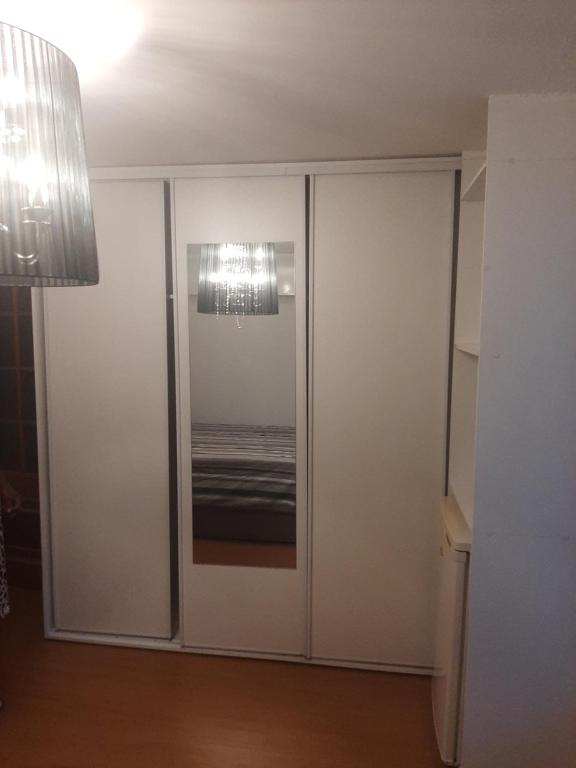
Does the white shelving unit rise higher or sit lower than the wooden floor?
higher

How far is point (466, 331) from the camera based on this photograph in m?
2.38

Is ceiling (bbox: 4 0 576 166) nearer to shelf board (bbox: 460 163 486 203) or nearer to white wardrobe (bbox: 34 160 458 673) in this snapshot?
shelf board (bbox: 460 163 486 203)

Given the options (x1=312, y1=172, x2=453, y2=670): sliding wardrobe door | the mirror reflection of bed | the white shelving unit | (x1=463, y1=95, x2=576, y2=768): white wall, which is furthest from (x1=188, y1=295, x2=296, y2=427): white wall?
(x1=463, y1=95, x2=576, y2=768): white wall

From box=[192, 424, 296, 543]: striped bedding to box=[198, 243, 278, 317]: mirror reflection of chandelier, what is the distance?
553mm

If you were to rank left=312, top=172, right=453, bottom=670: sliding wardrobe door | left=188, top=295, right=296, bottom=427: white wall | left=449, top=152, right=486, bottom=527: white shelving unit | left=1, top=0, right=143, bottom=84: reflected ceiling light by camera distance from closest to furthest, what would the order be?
left=1, top=0, right=143, bottom=84: reflected ceiling light, left=449, top=152, right=486, bottom=527: white shelving unit, left=312, top=172, right=453, bottom=670: sliding wardrobe door, left=188, top=295, right=296, bottom=427: white wall

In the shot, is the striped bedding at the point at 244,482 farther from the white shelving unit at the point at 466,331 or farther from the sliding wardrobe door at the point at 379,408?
the white shelving unit at the point at 466,331

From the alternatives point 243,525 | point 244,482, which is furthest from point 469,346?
point 243,525

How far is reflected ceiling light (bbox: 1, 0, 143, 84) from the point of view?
1227mm

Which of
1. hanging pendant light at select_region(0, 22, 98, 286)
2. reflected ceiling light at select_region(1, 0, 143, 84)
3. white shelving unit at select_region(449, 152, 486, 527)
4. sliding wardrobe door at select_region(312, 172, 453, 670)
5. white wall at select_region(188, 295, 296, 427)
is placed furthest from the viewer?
white wall at select_region(188, 295, 296, 427)

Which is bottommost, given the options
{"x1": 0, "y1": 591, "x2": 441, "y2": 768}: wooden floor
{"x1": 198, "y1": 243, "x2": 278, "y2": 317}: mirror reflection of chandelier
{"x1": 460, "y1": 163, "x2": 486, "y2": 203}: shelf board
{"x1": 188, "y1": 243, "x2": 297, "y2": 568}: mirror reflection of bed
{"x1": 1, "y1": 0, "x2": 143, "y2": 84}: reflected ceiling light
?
{"x1": 0, "y1": 591, "x2": 441, "y2": 768}: wooden floor

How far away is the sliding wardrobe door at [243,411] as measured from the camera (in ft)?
8.35

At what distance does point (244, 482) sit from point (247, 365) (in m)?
0.55

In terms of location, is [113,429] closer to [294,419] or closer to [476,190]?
[294,419]

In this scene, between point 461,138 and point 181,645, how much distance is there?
2.61m
